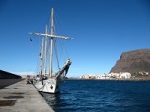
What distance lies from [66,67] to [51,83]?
4432mm

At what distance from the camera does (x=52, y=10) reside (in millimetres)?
59688

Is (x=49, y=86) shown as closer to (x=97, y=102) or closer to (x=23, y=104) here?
(x=97, y=102)

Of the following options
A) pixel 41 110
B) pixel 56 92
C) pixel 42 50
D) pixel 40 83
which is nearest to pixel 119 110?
pixel 41 110

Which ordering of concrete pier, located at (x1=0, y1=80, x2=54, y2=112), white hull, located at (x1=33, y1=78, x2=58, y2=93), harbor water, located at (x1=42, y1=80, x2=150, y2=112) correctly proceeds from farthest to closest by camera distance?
1. white hull, located at (x1=33, y1=78, x2=58, y2=93)
2. harbor water, located at (x1=42, y1=80, x2=150, y2=112)
3. concrete pier, located at (x1=0, y1=80, x2=54, y2=112)

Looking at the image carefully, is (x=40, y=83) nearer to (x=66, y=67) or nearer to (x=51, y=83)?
(x=51, y=83)

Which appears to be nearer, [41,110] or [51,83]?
[41,110]

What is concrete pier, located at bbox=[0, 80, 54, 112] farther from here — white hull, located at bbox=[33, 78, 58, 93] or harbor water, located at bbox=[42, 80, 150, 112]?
white hull, located at bbox=[33, 78, 58, 93]

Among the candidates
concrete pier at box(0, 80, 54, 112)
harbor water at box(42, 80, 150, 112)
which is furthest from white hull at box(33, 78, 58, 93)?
concrete pier at box(0, 80, 54, 112)

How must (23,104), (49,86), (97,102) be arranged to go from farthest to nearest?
(49,86), (97,102), (23,104)

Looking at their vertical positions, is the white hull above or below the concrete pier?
above

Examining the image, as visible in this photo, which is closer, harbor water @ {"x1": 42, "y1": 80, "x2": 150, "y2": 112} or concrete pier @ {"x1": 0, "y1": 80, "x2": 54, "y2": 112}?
concrete pier @ {"x1": 0, "y1": 80, "x2": 54, "y2": 112}

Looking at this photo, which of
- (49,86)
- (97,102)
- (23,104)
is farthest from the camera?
(49,86)

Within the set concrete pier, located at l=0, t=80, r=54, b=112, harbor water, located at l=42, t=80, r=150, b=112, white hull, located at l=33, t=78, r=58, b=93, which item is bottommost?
harbor water, located at l=42, t=80, r=150, b=112

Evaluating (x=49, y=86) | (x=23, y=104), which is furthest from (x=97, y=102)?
(x=23, y=104)
